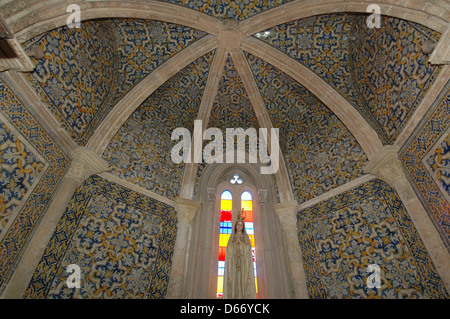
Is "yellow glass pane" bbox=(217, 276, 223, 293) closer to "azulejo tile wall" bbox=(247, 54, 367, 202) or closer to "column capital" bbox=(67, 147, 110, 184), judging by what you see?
"azulejo tile wall" bbox=(247, 54, 367, 202)

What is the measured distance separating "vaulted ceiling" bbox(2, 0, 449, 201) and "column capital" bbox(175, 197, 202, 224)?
0.96ft

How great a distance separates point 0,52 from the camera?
3398 millimetres

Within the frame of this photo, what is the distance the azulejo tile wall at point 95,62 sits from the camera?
4477 millimetres

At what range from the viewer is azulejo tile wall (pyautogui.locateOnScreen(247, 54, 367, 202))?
18.5 feet

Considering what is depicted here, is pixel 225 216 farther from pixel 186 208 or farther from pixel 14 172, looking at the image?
pixel 14 172

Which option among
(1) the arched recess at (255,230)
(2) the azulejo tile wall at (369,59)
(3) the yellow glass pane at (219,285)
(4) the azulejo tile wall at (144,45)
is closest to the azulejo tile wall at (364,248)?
(1) the arched recess at (255,230)

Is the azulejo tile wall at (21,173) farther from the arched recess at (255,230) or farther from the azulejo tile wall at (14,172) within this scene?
the arched recess at (255,230)

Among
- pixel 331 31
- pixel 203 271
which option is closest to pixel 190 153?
pixel 203 271

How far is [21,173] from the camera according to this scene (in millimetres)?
3961

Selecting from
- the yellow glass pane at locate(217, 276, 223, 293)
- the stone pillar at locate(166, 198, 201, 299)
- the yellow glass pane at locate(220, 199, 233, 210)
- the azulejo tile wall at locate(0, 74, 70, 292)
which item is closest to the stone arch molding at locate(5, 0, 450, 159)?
the azulejo tile wall at locate(0, 74, 70, 292)

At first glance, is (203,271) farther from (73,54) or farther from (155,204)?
(73,54)

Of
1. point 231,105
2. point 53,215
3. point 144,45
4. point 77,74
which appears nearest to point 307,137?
point 231,105

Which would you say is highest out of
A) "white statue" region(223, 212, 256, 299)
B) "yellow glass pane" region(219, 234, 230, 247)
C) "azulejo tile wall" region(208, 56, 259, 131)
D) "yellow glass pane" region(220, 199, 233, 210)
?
"azulejo tile wall" region(208, 56, 259, 131)
